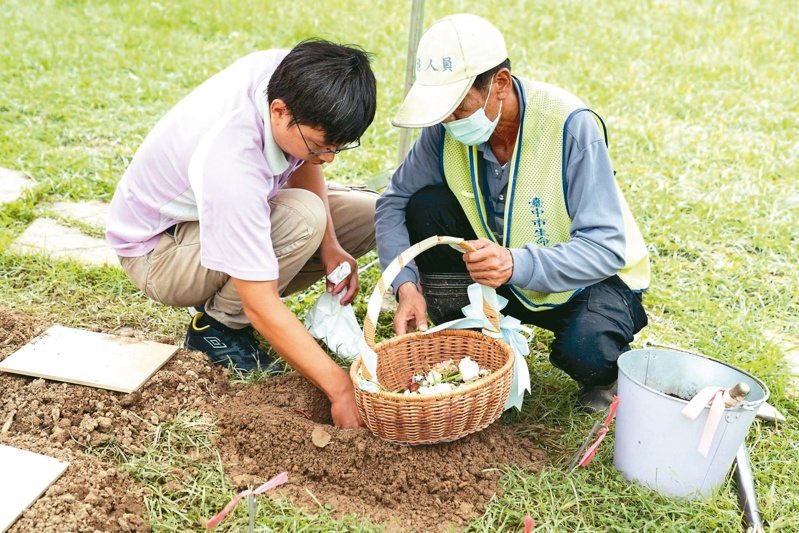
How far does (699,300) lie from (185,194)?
7.28ft

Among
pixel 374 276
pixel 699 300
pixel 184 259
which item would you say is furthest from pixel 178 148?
pixel 699 300

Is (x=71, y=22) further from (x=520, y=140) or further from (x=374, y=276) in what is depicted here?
(x=520, y=140)

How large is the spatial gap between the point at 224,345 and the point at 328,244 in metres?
0.52

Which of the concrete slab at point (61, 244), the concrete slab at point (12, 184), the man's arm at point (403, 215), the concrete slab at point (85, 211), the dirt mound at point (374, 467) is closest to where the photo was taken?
the dirt mound at point (374, 467)

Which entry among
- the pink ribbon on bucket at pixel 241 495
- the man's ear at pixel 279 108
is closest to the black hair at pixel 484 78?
the man's ear at pixel 279 108

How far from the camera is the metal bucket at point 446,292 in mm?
3037

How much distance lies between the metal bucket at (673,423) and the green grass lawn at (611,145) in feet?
0.21

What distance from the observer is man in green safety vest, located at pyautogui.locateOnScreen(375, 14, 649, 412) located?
2.43m

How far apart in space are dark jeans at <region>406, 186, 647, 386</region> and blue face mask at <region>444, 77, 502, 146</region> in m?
0.43

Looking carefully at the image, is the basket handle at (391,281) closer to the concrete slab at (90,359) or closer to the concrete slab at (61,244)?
the concrete slab at (90,359)

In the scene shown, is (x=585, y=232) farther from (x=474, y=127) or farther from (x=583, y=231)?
(x=474, y=127)

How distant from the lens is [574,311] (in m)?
2.75

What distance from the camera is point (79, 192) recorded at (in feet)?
14.3

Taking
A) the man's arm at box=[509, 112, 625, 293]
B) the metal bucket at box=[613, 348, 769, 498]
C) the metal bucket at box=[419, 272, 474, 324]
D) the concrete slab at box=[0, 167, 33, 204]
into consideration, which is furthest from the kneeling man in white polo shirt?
the concrete slab at box=[0, 167, 33, 204]
